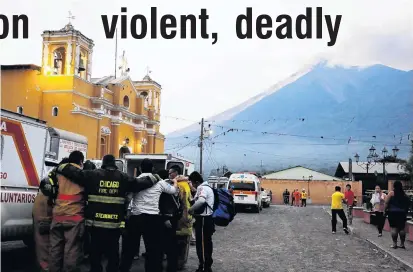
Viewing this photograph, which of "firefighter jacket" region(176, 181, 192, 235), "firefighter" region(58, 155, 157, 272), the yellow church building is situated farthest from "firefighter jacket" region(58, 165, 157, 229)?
the yellow church building

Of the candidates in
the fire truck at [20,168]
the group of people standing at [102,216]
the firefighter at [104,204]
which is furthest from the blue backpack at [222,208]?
the fire truck at [20,168]

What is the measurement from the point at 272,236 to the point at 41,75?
26.5 metres

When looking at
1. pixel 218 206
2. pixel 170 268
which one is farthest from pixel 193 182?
pixel 170 268

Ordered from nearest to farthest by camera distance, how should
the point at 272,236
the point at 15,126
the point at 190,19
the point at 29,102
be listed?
the point at 15,126, the point at 190,19, the point at 272,236, the point at 29,102

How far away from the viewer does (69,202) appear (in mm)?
6859

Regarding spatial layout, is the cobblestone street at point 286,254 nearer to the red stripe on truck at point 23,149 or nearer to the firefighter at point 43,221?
the firefighter at point 43,221

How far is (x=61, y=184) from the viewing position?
6.94 m

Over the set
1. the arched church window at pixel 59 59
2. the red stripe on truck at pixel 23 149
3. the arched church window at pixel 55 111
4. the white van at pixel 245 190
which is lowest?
the white van at pixel 245 190

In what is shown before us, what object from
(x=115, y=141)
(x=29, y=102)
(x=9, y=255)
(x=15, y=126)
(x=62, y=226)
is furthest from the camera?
(x=115, y=141)

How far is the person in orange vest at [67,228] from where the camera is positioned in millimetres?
6840

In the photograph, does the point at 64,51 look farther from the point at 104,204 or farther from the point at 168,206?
the point at 104,204

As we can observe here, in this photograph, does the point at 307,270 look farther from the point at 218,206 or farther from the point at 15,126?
the point at 15,126

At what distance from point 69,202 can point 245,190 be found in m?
23.2

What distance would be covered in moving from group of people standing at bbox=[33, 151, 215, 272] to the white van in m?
21.2
